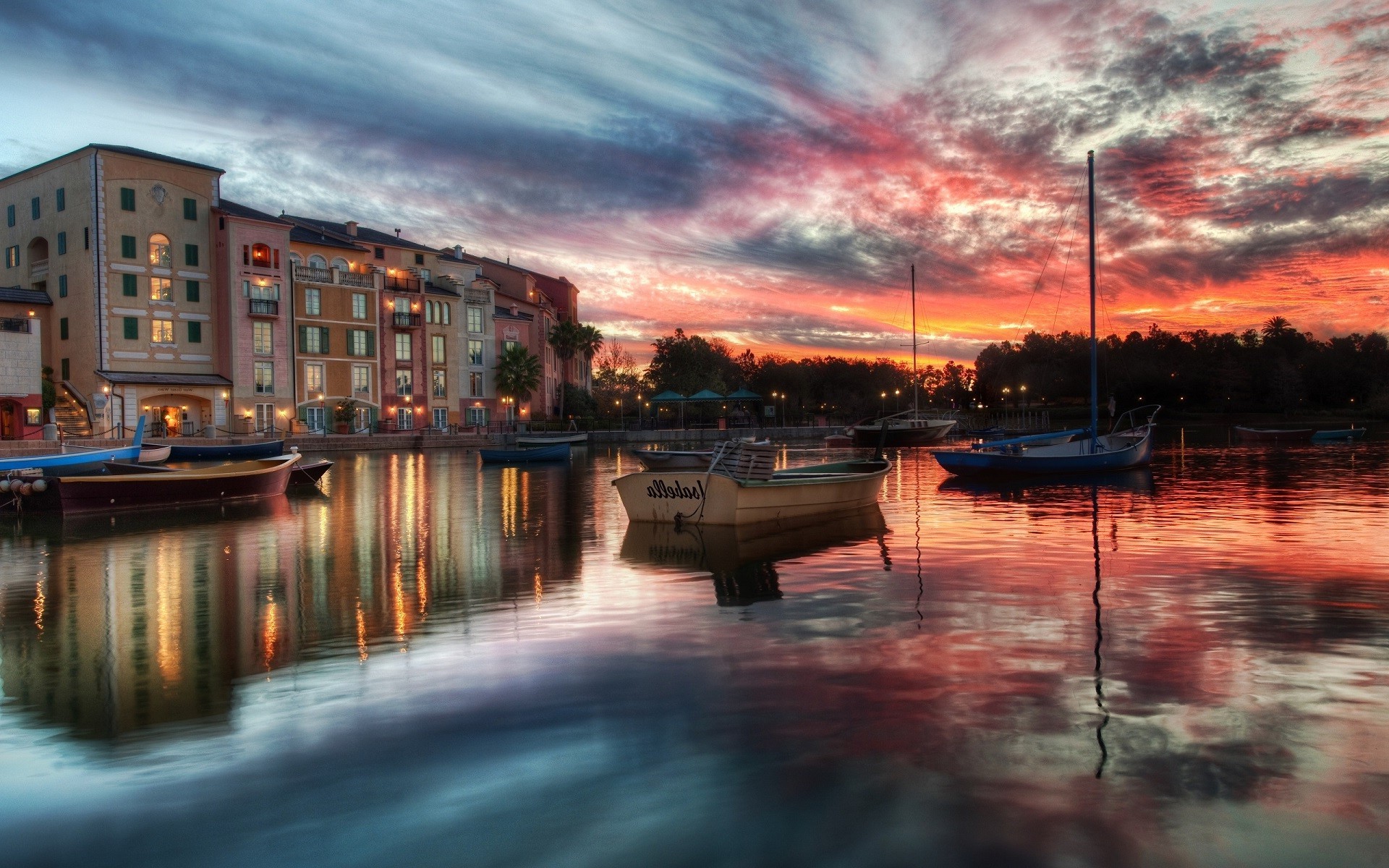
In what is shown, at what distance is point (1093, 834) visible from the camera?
460 centimetres

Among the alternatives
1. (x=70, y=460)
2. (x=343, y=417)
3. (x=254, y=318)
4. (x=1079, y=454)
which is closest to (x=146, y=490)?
(x=70, y=460)

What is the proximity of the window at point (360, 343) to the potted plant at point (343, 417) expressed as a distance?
3955mm

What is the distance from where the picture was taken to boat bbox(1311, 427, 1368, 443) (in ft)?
198

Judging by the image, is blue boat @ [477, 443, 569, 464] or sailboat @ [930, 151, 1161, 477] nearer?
sailboat @ [930, 151, 1161, 477]

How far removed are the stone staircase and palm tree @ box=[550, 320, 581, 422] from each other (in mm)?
38457

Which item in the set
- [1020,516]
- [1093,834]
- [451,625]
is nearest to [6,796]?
[451,625]

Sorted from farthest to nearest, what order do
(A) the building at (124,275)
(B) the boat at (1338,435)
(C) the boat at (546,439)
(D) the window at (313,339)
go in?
(D) the window at (313,339), (B) the boat at (1338,435), (C) the boat at (546,439), (A) the building at (124,275)

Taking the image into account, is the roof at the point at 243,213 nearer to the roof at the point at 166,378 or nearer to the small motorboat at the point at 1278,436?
the roof at the point at 166,378

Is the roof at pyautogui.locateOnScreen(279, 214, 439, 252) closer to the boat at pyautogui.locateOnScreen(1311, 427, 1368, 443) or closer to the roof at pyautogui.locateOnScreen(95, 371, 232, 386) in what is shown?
the roof at pyautogui.locateOnScreen(95, 371, 232, 386)

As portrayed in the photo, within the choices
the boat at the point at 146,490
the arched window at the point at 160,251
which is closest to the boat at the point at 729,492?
the boat at the point at 146,490

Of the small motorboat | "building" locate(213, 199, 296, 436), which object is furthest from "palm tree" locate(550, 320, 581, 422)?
the small motorboat

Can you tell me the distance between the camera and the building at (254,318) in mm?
58969

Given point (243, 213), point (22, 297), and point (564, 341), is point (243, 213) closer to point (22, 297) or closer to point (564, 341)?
point (22, 297)

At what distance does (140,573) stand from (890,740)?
1243 centimetres
